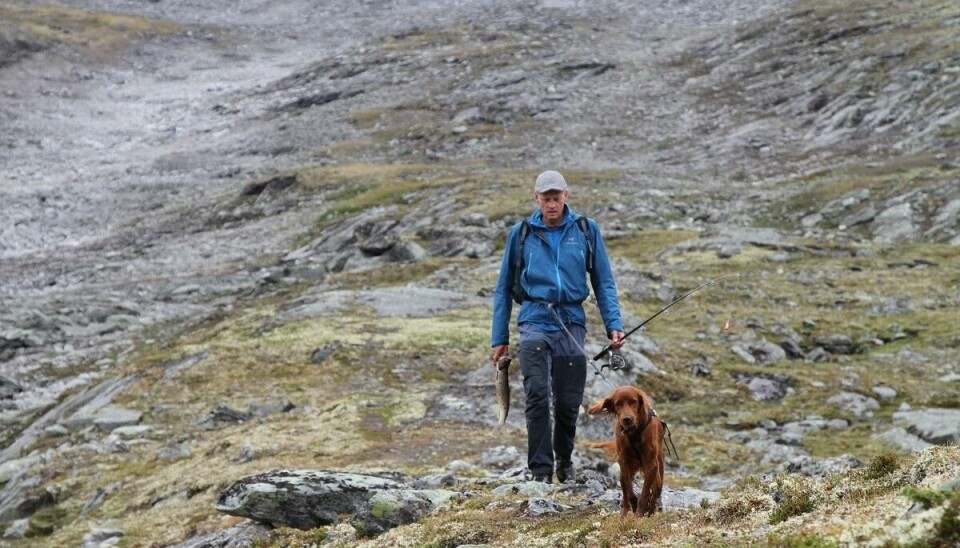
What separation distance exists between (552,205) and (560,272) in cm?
75

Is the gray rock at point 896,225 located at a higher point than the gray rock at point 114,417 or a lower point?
lower

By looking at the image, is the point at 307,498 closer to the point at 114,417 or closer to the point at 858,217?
the point at 114,417

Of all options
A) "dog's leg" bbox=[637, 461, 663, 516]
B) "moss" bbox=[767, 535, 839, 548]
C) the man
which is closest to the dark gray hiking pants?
the man

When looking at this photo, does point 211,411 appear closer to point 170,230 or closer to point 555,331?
point 555,331

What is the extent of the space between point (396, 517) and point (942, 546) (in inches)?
250

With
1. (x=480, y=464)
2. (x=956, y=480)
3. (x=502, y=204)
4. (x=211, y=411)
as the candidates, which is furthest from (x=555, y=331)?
(x=502, y=204)

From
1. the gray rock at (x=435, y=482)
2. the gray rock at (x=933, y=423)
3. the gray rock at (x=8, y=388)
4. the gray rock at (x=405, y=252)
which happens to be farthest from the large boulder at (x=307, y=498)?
the gray rock at (x=405, y=252)

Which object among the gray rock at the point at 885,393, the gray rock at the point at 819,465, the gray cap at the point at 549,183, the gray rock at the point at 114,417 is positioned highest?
the gray cap at the point at 549,183

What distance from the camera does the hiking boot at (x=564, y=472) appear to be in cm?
1178

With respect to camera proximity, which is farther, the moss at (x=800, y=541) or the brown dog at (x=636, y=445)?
the brown dog at (x=636, y=445)

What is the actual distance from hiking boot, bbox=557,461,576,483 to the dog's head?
299cm

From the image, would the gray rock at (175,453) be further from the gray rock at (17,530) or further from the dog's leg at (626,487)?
the dog's leg at (626,487)

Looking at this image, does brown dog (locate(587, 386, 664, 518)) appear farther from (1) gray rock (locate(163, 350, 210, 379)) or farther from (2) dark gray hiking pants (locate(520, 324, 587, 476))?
(1) gray rock (locate(163, 350, 210, 379))

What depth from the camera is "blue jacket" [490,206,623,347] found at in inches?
438
